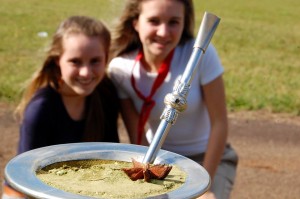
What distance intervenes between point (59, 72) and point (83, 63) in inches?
9.3

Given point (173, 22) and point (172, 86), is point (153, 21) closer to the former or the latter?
point (173, 22)

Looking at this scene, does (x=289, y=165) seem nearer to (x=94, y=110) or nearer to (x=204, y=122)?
(x=204, y=122)

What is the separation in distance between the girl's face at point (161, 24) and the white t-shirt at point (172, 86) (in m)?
0.21

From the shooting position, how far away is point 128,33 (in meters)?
2.64

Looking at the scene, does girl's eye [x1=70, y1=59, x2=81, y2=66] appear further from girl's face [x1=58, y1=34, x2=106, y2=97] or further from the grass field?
the grass field

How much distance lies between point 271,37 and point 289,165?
23.7ft

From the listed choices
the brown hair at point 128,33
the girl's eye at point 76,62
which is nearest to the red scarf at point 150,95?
the brown hair at point 128,33

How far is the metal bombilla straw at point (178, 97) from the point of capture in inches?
50.5

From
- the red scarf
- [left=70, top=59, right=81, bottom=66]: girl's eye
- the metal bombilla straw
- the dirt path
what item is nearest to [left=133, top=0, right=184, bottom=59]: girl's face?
the red scarf

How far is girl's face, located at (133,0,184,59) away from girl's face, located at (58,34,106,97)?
184 millimetres

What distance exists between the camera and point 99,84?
8.29 feet

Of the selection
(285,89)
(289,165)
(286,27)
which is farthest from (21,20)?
(289,165)

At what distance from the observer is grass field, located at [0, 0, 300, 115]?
20.2 feet

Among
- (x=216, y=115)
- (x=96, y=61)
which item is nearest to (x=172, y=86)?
(x=216, y=115)
